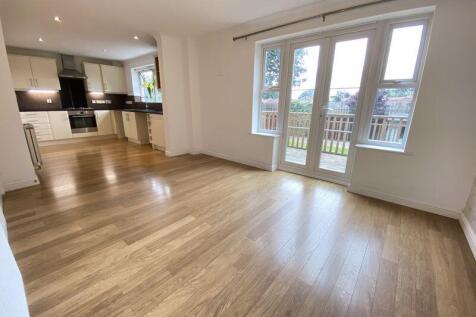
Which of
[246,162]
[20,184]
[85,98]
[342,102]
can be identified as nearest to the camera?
[20,184]

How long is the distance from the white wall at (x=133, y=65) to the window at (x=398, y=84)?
536cm

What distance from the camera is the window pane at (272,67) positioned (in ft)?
11.1

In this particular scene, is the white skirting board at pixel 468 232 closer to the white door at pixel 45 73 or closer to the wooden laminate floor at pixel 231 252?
the wooden laminate floor at pixel 231 252

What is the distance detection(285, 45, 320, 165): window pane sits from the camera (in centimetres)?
305

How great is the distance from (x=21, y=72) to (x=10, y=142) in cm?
365

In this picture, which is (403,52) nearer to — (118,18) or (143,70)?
(118,18)

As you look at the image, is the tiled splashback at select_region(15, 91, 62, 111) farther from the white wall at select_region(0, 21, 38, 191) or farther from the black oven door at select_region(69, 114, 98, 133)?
the white wall at select_region(0, 21, 38, 191)

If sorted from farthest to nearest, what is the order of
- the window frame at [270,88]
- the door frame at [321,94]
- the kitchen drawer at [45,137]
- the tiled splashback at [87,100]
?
the tiled splashback at [87,100] < the kitchen drawer at [45,137] < the window frame at [270,88] < the door frame at [321,94]

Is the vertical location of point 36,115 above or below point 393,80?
below

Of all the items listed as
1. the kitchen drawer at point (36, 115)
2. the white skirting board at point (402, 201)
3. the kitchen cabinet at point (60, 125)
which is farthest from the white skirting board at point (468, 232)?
the kitchen drawer at point (36, 115)

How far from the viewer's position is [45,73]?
5.16 metres

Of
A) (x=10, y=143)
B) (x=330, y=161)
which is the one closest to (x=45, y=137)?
(x=10, y=143)

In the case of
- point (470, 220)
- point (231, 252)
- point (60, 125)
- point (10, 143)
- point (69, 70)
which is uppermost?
point (69, 70)

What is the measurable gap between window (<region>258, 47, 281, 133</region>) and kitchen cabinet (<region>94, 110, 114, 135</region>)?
502 cm
